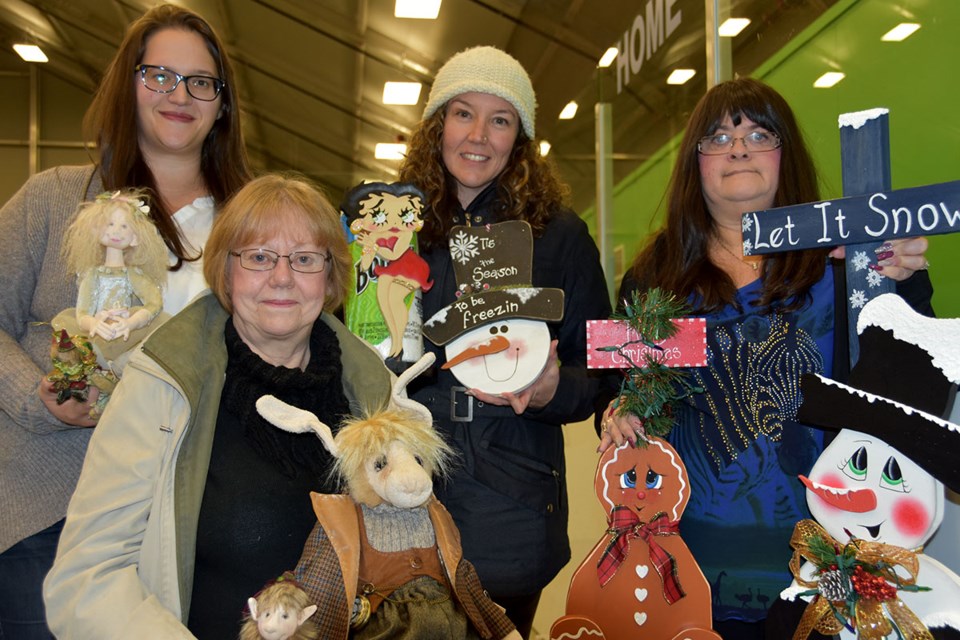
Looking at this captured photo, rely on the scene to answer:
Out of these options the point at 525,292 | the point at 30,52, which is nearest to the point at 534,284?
the point at 525,292

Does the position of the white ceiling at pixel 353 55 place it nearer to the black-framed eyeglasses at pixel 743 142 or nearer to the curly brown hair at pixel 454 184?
the curly brown hair at pixel 454 184

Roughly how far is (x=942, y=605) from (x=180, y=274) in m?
1.49

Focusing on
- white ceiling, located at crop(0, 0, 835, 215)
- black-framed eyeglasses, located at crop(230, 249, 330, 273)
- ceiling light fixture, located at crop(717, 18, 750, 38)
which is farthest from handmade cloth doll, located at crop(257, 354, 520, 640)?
white ceiling, located at crop(0, 0, 835, 215)

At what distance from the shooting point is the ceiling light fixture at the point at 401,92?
615 centimetres

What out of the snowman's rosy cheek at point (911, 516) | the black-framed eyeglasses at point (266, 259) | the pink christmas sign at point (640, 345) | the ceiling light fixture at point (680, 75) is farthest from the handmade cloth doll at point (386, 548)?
the ceiling light fixture at point (680, 75)

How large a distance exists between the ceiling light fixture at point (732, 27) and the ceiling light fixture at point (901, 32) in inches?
29.6

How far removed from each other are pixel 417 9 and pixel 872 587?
4921 mm

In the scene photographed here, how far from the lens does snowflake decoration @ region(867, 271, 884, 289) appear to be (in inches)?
56.4

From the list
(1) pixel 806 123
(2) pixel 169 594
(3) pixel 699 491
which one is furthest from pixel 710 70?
(2) pixel 169 594

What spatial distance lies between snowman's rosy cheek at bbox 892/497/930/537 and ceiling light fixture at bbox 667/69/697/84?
2.34 m

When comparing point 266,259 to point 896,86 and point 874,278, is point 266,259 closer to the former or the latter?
point 874,278

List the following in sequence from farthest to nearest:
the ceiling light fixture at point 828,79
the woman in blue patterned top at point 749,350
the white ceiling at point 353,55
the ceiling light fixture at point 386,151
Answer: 1. the ceiling light fixture at point 386,151
2. the white ceiling at point 353,55
3. the ceiling light fixture at point 828,79
4. the woman in blue patterned top at point 749,350

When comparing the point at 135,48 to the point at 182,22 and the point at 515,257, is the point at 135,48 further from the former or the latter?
the point at 515,257

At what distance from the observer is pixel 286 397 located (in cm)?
163
